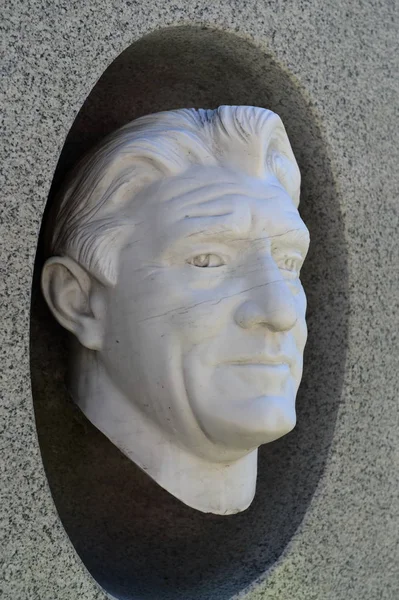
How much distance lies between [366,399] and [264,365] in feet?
2.58

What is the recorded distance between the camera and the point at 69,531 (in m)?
2.96

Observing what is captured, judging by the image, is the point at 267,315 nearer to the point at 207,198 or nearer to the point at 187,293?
Answer: the point at 187,293

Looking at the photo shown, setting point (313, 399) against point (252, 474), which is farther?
point (313, 399)

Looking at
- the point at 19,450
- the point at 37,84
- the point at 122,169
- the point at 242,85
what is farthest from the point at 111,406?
the point at 242,85

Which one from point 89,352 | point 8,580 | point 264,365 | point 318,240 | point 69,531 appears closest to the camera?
point 8,580

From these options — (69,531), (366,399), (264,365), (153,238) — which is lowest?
(69,531)

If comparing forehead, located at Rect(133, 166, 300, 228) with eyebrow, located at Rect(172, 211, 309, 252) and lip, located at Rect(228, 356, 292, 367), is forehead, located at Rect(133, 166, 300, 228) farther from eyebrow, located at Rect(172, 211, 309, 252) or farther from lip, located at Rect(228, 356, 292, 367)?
lip, located at Rect(228, 356, 292, 367)

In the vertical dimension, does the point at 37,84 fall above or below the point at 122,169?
above

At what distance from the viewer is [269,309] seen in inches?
94.9

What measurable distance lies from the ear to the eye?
292mm

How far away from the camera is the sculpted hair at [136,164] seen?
2523 mm

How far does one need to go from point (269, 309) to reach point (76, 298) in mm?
598

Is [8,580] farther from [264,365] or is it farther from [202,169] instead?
[202,169]

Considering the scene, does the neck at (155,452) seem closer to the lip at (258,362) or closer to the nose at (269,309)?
the lip at (258,362)
